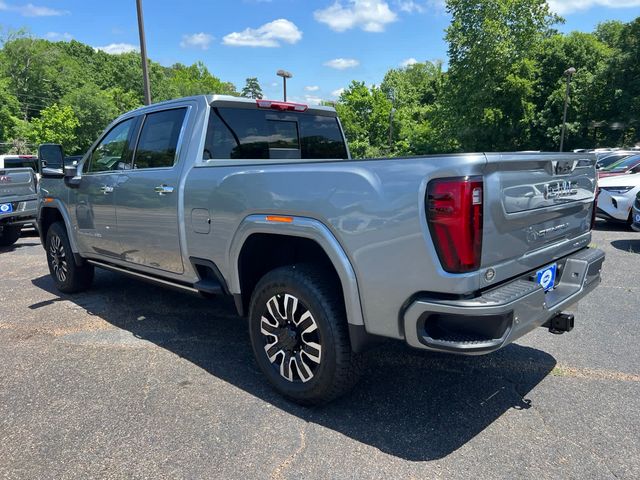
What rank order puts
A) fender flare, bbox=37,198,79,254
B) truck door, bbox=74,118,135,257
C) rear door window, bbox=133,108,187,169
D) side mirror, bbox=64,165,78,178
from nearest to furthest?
rear door window, bbox=133,108,187,169, truck door, bbox=74,118,135,257, side mirror, bbox=64,165,78,178, fender flare, bbox=37,198,79,254

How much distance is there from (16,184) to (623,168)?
517 inches

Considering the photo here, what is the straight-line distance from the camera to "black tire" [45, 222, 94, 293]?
212 inches

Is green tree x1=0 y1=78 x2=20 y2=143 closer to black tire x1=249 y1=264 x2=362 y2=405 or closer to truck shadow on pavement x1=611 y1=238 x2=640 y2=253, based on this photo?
truck shadow on pavement x1=611 y1=238 x2=640 y2=253

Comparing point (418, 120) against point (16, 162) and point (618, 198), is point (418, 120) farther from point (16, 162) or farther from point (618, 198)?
point (16, 162)

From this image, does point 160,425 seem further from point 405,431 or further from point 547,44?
point 547,44

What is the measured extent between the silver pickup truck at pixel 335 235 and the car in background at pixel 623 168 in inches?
368

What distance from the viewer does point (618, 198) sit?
942 cm

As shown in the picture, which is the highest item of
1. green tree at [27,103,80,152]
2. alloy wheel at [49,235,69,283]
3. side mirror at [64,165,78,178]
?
green tree at [27,103,80,152]

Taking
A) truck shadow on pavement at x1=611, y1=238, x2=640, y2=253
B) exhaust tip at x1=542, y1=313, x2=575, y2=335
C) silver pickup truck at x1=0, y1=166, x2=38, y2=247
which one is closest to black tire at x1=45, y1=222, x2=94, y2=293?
silver pickup truck at x1=0, y1=166, x2=38, y2=247

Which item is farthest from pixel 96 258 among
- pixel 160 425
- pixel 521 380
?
pixel 521 380

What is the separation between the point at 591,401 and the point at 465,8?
144 ft

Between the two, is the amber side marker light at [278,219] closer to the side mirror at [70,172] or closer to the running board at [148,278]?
the running board at [148,278]

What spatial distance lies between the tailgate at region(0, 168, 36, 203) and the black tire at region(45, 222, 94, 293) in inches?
143

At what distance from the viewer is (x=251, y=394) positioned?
320cm
